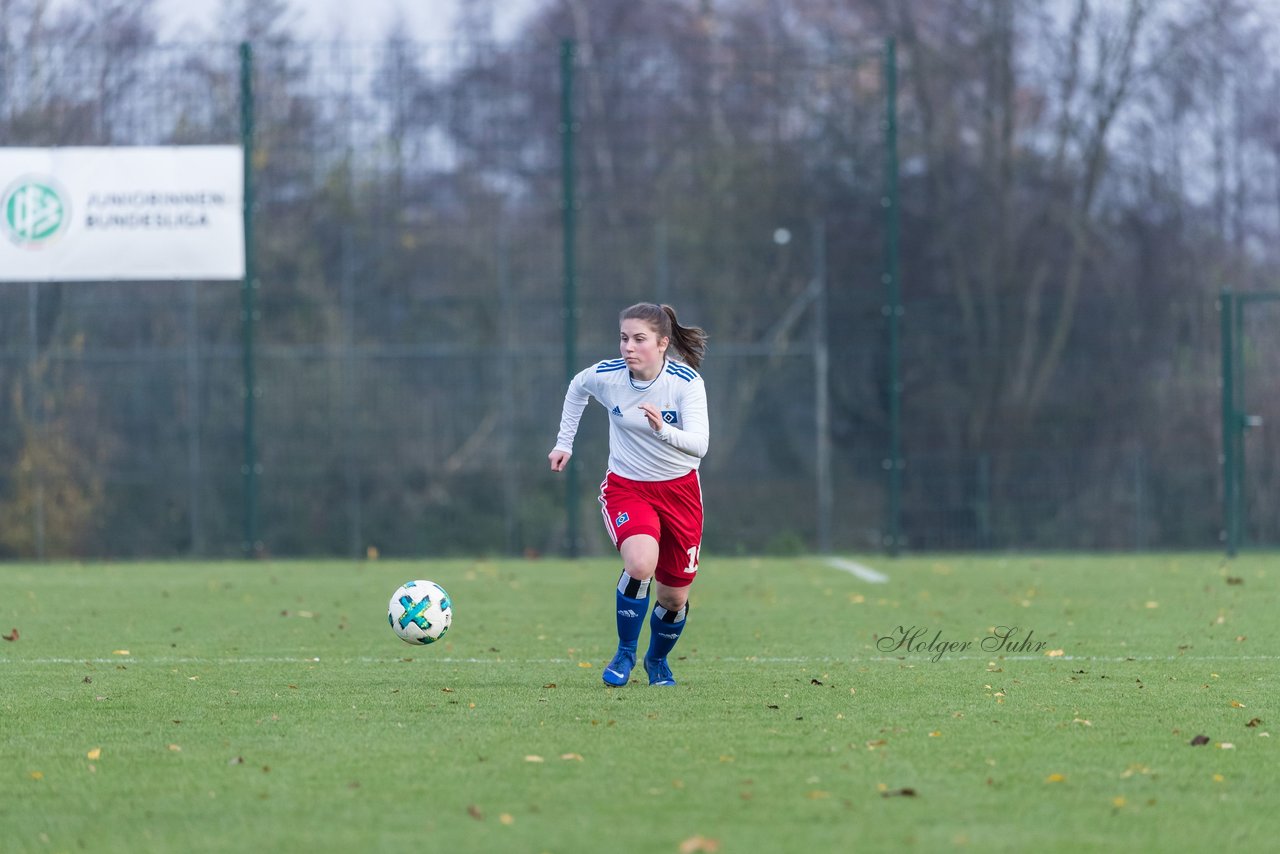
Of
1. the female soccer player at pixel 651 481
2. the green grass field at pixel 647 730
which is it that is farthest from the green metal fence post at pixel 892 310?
the female soccer player at pixel 651 481

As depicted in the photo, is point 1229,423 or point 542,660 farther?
point 1229,423

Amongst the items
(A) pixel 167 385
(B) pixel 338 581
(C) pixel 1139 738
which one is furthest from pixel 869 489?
(C) pixel 1139 738

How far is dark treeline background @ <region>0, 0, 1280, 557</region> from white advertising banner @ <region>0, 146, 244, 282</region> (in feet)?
0.85

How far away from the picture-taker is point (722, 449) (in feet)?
54.5

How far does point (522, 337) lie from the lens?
16531 mm

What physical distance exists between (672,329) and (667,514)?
0.82m

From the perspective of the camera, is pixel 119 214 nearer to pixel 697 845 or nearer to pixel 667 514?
pixel 667 514

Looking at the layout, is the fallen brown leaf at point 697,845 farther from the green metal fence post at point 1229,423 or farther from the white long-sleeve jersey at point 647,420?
the green metal fence post at point 1229,423

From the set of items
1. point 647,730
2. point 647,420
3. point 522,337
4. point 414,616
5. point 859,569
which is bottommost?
point 859,569

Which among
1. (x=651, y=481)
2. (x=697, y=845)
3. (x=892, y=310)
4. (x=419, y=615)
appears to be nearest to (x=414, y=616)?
(x=419, y=615)

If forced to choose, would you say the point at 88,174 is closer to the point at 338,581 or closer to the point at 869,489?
the point at 338,581

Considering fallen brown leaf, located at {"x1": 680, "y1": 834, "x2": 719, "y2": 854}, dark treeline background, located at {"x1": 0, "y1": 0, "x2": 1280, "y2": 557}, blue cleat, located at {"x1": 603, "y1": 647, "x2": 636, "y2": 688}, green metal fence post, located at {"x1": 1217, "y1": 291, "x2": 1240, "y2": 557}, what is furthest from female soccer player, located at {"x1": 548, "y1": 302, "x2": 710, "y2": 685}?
green metal fence post, located at {"x1": 1217, "y1": 291, "x2": 1240, "y2": 557}

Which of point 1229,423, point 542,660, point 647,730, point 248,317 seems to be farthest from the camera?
point 248,317

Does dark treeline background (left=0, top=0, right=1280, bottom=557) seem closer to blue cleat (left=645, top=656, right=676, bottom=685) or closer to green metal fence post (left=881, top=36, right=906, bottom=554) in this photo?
green metal fence post (left=881, top=36, right=906, bottom=554)
